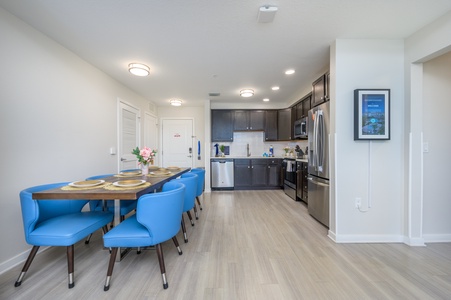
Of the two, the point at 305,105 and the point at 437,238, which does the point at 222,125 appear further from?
the point at 437,238

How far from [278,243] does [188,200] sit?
1.23 meters

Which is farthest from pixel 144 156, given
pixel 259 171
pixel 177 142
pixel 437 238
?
pixel 437 238

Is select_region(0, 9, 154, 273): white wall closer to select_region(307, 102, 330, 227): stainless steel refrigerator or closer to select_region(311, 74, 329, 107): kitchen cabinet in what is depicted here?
select_region(307, 102, 330, 227): stainless steel refrigerator

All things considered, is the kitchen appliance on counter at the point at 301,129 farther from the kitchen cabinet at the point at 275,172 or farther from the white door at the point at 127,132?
the white door at the point at 127,132

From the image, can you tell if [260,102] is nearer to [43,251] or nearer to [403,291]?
[403,291]

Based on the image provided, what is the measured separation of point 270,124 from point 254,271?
448cm

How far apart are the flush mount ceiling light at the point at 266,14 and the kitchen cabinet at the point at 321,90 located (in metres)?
1.37

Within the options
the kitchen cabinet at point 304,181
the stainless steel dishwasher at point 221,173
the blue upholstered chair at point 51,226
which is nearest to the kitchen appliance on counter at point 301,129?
the kitchen cabinet at point 304,181

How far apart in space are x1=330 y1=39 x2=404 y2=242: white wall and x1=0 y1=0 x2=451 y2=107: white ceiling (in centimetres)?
26

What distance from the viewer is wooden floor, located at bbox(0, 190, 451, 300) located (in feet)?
4.96

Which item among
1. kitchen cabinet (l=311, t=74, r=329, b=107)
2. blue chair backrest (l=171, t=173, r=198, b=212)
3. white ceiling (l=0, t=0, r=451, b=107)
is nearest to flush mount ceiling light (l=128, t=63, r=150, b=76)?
white ceiling (l=0, t=0, r=451, b=107)

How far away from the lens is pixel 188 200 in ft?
7.70

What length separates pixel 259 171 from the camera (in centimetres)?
539

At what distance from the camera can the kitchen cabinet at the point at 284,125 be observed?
17.4ft
